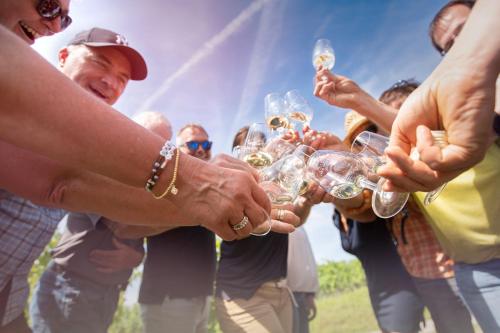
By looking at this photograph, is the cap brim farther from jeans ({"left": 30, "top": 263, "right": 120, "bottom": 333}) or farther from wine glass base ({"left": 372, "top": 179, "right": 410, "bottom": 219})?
wine glass base ({"left": 372, "top": 179, "right": 410, "bottom": 219})

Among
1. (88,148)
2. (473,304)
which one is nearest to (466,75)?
(88,148)

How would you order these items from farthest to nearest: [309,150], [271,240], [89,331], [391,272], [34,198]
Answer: [271,240] → [391,272] → [89,331] → [309,150] → [34,198]

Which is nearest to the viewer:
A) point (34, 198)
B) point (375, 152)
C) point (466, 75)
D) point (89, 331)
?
point (466, 75)

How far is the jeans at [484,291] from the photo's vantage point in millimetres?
2314

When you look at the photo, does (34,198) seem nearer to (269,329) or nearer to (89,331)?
(89,331)

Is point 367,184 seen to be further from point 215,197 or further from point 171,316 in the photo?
point 171,316

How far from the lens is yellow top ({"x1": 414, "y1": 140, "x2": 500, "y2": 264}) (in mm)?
2389

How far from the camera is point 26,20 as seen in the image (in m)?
1.98

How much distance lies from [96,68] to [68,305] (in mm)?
2421

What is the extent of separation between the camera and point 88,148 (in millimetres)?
1159

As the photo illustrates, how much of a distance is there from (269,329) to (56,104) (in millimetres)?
2989

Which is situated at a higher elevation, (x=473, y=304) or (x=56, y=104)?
(x=56, y=104)

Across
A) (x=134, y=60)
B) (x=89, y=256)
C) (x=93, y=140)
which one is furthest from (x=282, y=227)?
(x=134, y=60)

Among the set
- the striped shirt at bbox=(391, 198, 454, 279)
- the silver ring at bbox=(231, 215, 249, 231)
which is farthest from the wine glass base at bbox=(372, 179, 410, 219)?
the striped shirt at bbox=(391, 198, 454, 279)
